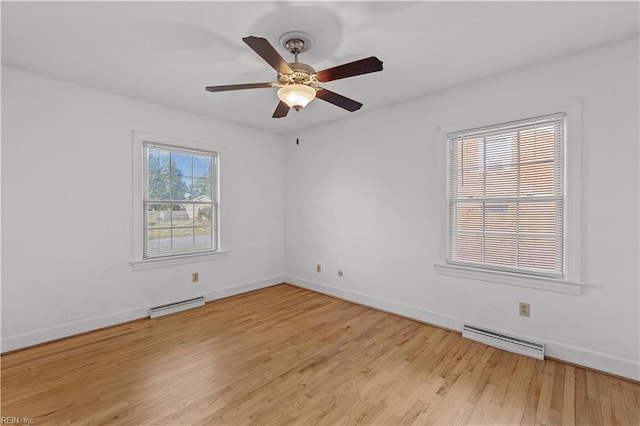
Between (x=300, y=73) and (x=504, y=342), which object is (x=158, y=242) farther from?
(x=504, y=342)

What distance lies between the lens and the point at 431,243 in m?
3.40

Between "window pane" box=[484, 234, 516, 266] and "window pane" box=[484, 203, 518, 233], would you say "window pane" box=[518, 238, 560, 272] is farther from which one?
"window pane" box=[484, 203, 518, 233]

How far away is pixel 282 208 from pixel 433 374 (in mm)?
3545

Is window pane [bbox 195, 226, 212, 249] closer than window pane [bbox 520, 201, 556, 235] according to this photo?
No

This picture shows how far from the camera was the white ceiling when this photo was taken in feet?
6.46

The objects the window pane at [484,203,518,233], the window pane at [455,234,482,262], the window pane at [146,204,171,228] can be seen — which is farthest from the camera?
the window pane at [146,204,171,228]

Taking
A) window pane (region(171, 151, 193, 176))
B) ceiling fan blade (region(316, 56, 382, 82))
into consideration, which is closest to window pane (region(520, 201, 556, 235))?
ceiling fan blade (region(316, 56, 382, 82))

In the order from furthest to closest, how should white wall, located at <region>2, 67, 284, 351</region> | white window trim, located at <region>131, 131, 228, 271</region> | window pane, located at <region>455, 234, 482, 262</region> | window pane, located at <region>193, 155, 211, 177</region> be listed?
window pane, located at <region>193, 155, 211, 177</region>, white window trim, located at <region>131, 131, 228, 271</region>, window pane, located at <region>455, 234, 482, 262</region>, white wall, located at <region>2, 67, 284, 351</region>

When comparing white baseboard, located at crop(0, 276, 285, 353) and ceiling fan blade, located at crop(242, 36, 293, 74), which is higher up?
ceiling fan blade, located at crop(242, 36, 293, 74)

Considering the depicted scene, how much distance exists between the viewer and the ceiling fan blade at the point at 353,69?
190cm

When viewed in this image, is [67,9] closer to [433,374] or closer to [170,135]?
[170,135]

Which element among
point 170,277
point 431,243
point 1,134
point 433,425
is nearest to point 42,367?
point 170,277

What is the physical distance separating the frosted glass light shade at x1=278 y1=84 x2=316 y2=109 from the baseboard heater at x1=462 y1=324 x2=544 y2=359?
276 centimetres

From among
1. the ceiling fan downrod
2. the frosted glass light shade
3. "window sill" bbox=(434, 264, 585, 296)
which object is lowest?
"window sill" bbox=(434, 264, 585, 296)
